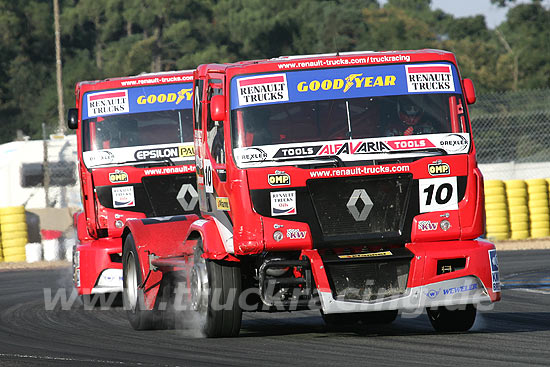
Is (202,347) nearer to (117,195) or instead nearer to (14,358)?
(14,358)

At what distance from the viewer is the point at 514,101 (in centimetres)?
2427

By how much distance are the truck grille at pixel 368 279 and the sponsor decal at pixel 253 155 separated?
1.04 meters

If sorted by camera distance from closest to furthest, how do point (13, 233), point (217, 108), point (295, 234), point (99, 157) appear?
point (295, 234) → point (217, 108) → point (99, 157) → point (13, 233)

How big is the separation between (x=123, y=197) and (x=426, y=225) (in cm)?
538

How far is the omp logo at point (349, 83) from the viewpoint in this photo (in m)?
9.33

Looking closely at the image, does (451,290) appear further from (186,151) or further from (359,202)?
(186,151)

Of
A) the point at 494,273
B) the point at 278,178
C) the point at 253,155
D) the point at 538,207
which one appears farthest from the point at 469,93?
the point at 538,207

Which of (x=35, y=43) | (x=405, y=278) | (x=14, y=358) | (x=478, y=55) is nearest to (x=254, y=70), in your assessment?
(x=405, y=278)

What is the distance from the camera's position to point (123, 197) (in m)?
13.5

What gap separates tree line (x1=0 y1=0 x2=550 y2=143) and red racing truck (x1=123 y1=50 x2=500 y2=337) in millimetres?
46620

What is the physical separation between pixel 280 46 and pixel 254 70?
192 feet

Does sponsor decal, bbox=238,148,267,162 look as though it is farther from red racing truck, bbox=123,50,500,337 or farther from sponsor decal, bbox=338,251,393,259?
sponsor decal, bbox=338,251,393,259

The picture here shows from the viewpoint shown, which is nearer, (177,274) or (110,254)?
(177,274)

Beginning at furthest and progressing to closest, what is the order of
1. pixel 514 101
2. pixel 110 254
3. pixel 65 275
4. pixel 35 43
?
pixel 35 43 → pixel 514 101 → pixel 65 275 → pixel 110 254
